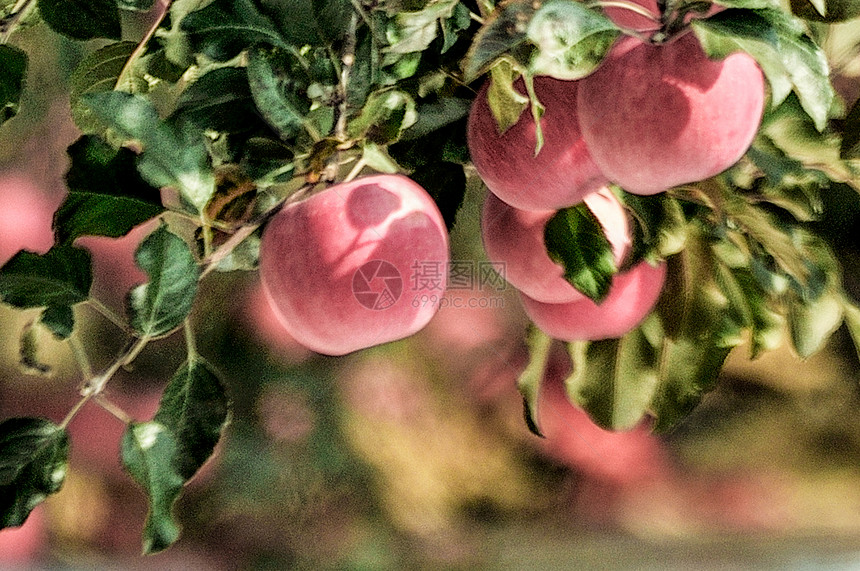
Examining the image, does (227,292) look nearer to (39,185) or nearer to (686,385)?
(39,185)

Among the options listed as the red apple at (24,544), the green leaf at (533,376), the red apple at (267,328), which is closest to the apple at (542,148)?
the green leaf at (533,376)

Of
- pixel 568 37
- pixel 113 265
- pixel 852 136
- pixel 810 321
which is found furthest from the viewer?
pixel 113 265

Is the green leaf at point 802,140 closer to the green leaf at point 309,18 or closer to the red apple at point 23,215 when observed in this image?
the green leaf at point 309,18

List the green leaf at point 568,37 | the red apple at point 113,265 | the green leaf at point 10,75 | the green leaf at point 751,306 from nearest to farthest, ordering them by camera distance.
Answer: the green leaf at point 568,37 < the green leaf at point 10,75 < the green leaf at point 751,306 < the red apple at point 113,265

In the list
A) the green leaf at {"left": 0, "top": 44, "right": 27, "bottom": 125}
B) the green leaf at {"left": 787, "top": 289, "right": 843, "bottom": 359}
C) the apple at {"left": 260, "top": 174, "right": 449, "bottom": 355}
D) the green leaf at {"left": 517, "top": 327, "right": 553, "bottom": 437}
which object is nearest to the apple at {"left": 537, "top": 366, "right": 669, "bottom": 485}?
the green leaf at {"left": 517, "top": 327, "right": 553, "bottom": 437}

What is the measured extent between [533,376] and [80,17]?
35 centimetres

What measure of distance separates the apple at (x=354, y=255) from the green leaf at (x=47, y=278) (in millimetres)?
74

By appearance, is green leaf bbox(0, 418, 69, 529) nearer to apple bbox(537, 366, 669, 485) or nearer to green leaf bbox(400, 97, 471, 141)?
green leaf bbox(400, 97, 471, 141)

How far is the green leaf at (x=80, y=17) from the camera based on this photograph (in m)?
0.31

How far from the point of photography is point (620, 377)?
0.49 metres

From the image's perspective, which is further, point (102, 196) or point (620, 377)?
point (620, 377)

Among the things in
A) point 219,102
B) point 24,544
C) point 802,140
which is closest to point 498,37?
point 219,102

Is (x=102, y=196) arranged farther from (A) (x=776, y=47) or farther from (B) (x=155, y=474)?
(A) (x=776, y=47)

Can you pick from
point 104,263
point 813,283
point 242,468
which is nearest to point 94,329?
point 104,263
